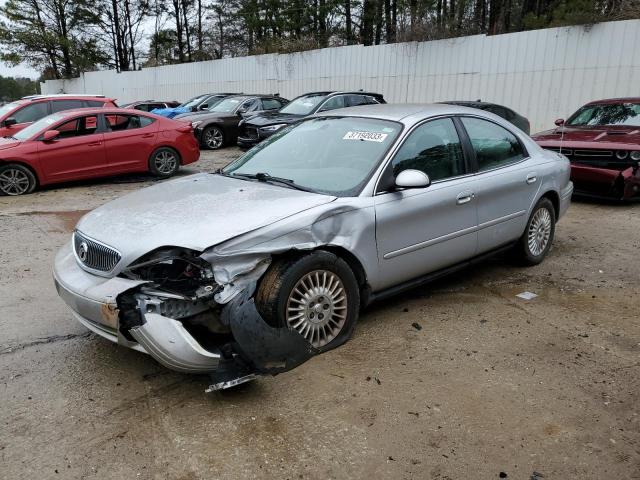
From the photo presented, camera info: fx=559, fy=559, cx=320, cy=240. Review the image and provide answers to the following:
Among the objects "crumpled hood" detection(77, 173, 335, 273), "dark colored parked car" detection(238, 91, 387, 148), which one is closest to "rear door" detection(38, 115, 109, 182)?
"dark colored parked car" detection(238, 91, 387, 148)

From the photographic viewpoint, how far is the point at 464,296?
4.80 metres

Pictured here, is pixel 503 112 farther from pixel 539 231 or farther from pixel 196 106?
pixel 196 106

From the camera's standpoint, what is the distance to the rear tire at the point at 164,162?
35.0 feet

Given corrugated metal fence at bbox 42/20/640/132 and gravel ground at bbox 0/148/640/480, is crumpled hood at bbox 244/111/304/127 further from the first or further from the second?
gravel ground at bbox 0/148/640/480

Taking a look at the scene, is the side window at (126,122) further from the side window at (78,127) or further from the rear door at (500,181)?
the rear door at (500,181)

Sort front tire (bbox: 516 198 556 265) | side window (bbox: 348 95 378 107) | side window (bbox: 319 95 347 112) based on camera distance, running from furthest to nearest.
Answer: side window (bbox: 348 95 378 107)
side window (bbox: 319 95 347 112)
front tire (bbox: 516 198 556 265)

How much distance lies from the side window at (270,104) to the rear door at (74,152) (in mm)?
7328

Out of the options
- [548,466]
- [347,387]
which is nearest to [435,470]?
[548,466]

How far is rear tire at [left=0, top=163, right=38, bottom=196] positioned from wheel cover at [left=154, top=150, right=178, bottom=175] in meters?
2.21

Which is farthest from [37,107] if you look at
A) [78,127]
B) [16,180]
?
[16,180]

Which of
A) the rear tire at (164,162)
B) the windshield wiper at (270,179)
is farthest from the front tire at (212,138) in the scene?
the windshield wiper at (270,179)

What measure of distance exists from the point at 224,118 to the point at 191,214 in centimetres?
1278

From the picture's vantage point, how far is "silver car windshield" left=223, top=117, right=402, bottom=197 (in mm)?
3988

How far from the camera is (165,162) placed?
10.9m
